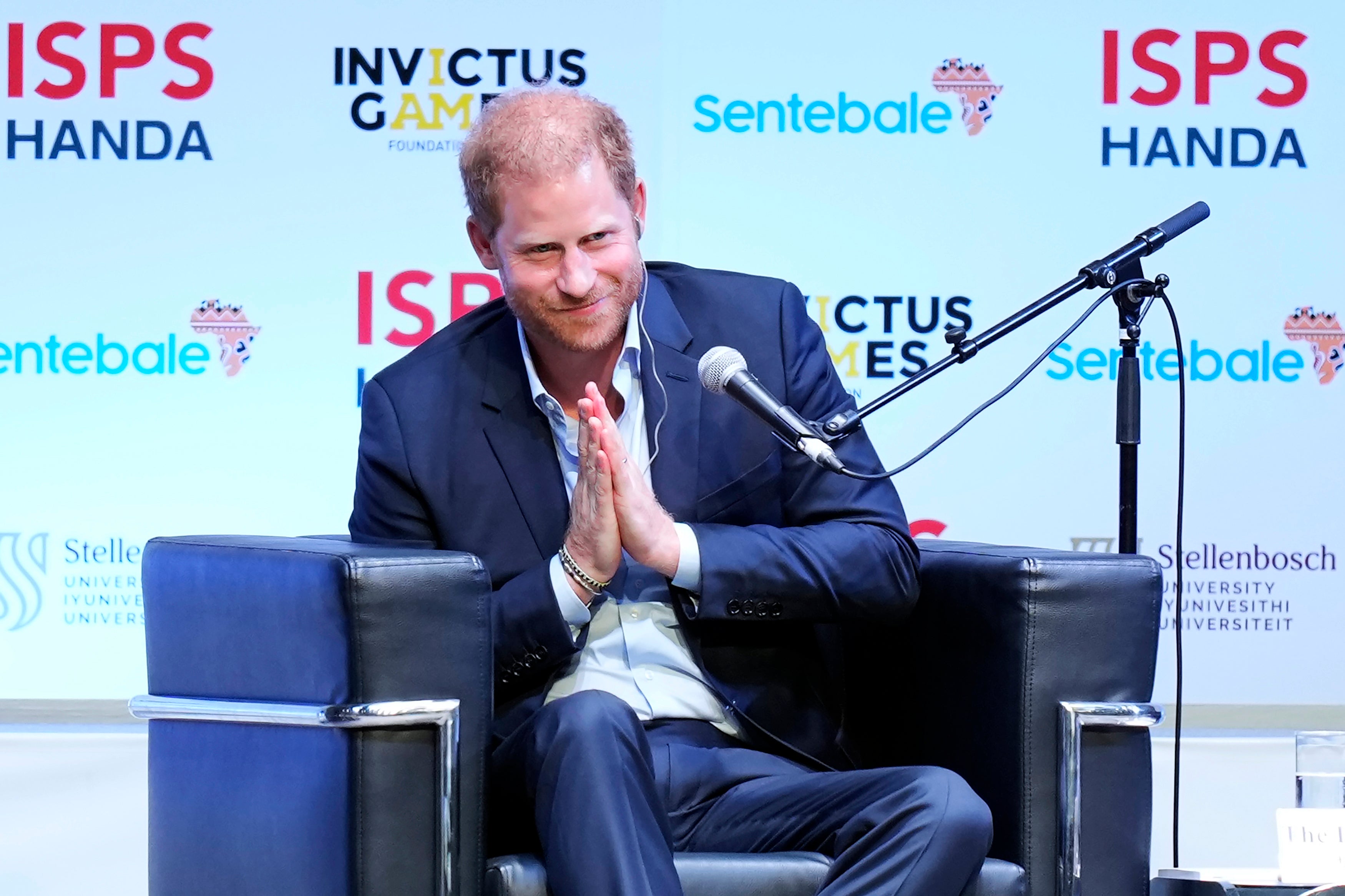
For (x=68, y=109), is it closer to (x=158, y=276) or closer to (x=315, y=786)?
(x=158, y=276)

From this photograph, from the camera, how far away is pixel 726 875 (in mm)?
1686

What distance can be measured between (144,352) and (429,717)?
7.73 ft

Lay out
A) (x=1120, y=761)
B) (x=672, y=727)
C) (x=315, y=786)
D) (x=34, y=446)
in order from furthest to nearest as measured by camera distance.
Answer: (x=34, y=446), (x=672, y=727), (x=1120, y=761), (x=315, y=786)

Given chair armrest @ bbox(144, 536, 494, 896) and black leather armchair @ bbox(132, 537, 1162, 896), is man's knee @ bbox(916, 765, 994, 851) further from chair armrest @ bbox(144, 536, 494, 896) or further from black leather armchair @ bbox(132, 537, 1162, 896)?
chair armrest @ bbox(144, 536, 494, 896)

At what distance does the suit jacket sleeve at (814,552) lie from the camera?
187cm

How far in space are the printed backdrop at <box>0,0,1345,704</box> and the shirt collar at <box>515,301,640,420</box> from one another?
1.69 meters

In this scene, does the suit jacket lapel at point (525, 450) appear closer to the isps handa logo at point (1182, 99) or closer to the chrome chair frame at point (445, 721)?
the chrome chair frame at point (445, 721)

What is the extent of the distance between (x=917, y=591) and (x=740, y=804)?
344 mm

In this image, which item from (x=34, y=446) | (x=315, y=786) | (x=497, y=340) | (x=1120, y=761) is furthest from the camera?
(x=34, y=446)

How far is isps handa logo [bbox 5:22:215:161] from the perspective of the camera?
374 centimetres

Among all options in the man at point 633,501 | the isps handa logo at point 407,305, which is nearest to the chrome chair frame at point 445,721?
the man at point 633,501

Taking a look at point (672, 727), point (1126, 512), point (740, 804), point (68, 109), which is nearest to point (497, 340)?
point (672, 727)

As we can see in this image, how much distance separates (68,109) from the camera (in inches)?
147

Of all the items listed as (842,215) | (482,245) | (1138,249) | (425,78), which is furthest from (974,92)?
(482,245)
